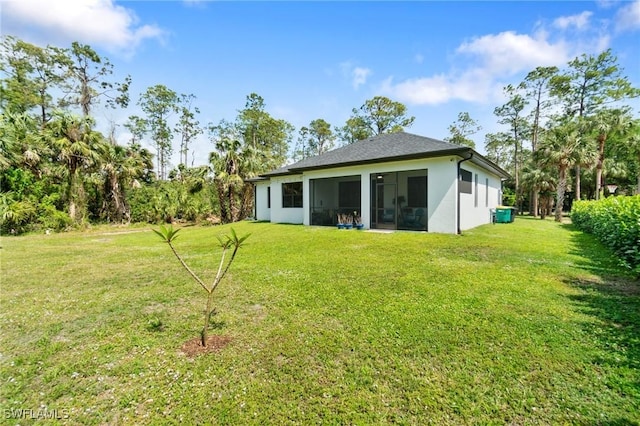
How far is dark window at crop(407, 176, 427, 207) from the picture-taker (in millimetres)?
13404

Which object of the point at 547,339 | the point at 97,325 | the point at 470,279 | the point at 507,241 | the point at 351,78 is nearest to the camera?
the point at 547,339

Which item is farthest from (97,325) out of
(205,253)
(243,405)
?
(205,253)

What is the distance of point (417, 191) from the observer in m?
13.7

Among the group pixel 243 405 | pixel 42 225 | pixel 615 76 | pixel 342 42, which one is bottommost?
pixel 243 405

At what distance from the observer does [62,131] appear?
14.2 m

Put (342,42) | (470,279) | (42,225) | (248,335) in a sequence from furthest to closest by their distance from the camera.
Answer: (42,225) < (342,42) < (470,279) < (248,335)

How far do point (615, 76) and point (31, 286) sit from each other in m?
40.5

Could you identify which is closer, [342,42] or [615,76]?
[342,42]

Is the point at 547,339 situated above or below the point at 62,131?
below

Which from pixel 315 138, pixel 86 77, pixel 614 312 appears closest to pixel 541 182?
pixel 614 312

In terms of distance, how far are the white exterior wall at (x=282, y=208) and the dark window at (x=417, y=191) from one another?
214 inches

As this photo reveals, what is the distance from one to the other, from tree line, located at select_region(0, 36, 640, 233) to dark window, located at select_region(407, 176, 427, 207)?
1049 cm

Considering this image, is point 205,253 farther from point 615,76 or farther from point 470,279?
point 615,76

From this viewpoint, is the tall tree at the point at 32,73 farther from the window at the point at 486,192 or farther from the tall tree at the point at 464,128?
the tall tree at the point at 464,128
